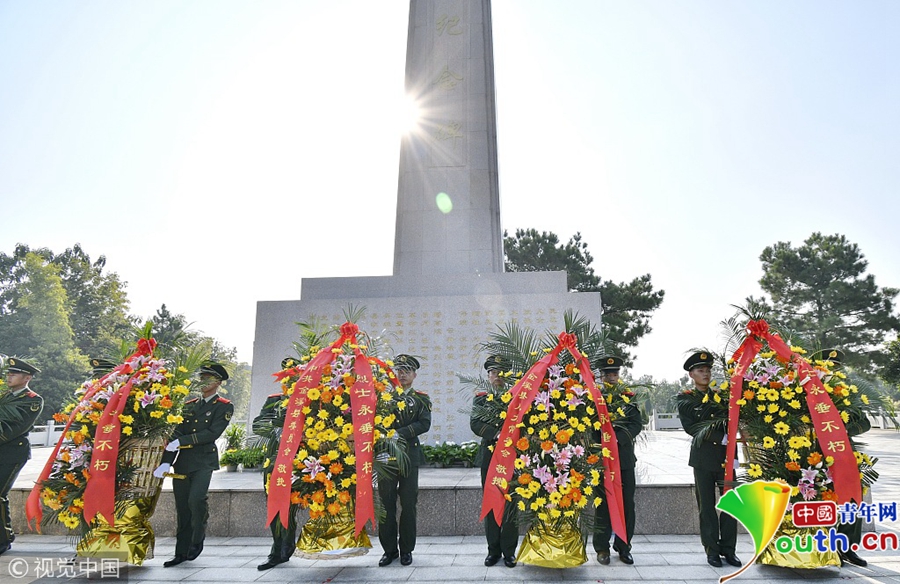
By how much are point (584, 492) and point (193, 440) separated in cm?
313

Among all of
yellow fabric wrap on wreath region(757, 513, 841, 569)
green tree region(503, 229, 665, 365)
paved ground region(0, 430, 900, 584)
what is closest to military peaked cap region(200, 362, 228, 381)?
paved ground region(0, 430, 900, 584)

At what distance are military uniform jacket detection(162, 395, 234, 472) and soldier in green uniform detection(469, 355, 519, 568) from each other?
2110mm

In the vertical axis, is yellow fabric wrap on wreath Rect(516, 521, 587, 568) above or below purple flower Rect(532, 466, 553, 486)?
below

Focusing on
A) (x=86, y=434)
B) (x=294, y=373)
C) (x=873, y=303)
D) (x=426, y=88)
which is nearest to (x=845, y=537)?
(x=294, y=373)

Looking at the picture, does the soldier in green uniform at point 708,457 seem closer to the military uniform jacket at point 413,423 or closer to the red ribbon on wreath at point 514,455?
the red ribbon on wreath at point 514,455

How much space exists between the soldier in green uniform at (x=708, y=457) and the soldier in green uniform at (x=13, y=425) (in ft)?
18.8

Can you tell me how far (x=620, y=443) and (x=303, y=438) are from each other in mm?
2457

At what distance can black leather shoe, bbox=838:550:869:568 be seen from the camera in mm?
4109

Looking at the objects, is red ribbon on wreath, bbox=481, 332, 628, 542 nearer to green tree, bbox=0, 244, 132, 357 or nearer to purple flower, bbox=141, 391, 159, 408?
purple flower, bbox=141, 391, 159, 408

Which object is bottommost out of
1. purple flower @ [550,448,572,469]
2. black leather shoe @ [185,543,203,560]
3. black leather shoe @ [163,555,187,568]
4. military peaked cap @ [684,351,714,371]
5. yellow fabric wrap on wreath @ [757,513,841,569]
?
black leather shoe @ [163,555,187,568]

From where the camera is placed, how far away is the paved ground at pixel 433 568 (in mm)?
3948

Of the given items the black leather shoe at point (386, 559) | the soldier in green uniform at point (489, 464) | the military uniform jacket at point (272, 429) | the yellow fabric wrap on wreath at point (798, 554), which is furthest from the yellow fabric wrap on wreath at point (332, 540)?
the yellow fabric wrap on wreath at point (798, 554)

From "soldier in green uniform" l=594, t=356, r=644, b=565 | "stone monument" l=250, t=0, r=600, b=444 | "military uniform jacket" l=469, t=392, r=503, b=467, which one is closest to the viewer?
"soldier in green uniform" l=594, t=356, r=644, b=565

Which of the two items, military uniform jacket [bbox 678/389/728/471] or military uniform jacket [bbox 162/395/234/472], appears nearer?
military uniform jacket [bbox 678/389/728/471]
